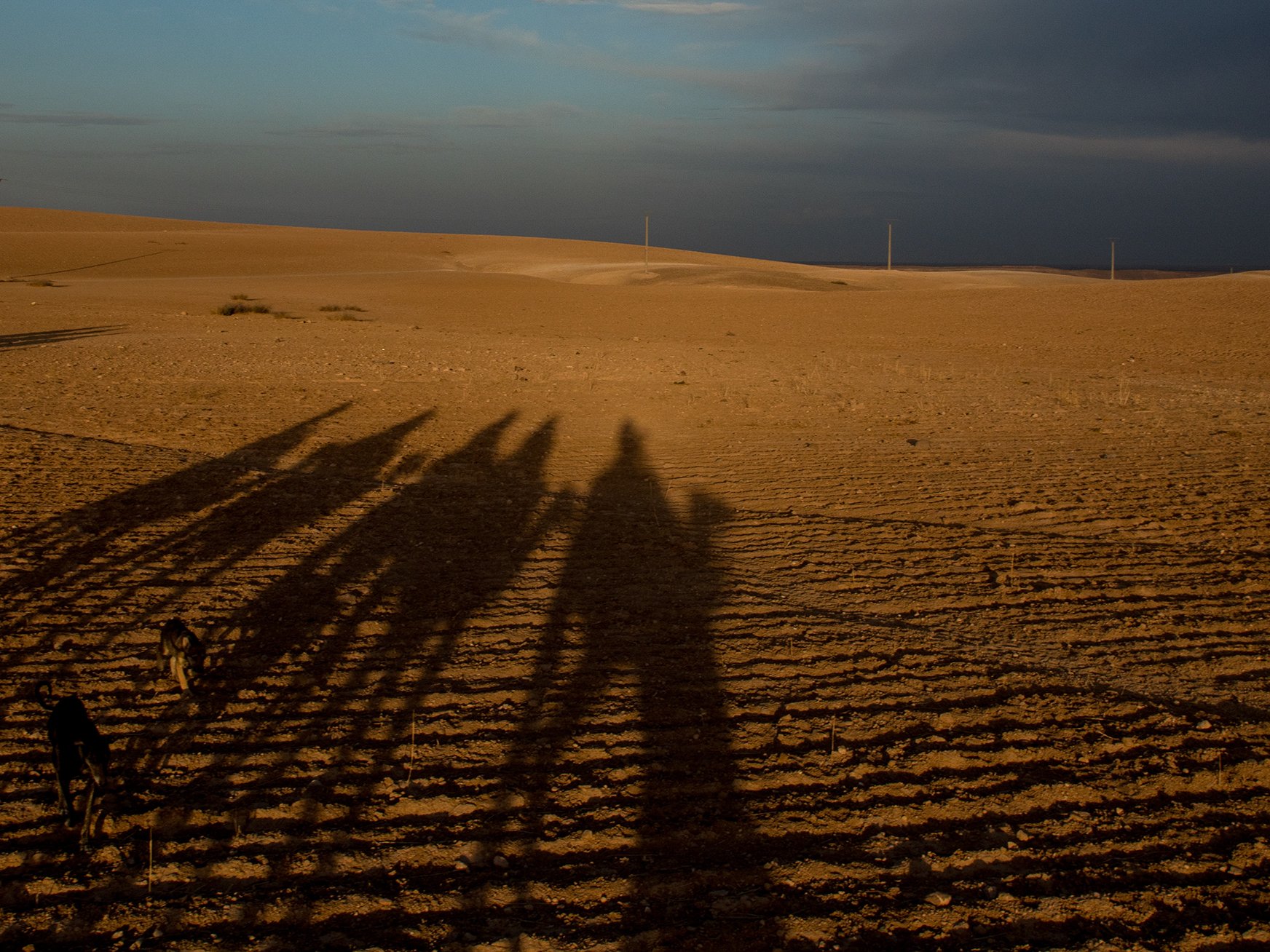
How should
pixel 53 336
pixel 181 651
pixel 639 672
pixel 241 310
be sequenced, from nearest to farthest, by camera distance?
pixel 181 651 < pixel 639 672 < pixel 53 336 < pixel 241 310

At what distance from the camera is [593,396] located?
1412 cm

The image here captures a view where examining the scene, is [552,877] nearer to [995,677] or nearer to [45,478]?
[995,677]

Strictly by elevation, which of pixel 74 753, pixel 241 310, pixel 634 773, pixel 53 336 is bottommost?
pixel 634 773

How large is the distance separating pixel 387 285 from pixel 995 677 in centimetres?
4243

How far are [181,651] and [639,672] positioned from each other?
2.13 m

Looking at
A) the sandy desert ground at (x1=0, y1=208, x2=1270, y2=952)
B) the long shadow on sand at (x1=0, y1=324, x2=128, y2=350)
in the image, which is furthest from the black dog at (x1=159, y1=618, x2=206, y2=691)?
the long shadow on sand at (x1=0, y1=324, x2=128, y2=350)

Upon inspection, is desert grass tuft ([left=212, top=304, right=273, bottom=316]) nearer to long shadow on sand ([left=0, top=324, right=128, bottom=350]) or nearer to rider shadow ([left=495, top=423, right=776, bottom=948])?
long shadow on sand ([left=0, top=324, right=128, bottom=350])

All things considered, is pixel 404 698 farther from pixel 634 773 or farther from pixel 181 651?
pixel 634 773

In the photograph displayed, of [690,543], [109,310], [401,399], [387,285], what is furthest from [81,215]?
[690,543]

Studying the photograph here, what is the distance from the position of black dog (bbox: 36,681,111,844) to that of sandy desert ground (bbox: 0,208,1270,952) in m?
0.12

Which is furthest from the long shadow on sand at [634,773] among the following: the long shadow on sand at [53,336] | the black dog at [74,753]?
the long shadow on sand at [53,336]

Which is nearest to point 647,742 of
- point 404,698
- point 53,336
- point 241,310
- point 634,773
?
point 634,773

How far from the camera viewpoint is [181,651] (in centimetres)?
457

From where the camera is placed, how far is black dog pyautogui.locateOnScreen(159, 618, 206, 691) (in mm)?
4574
